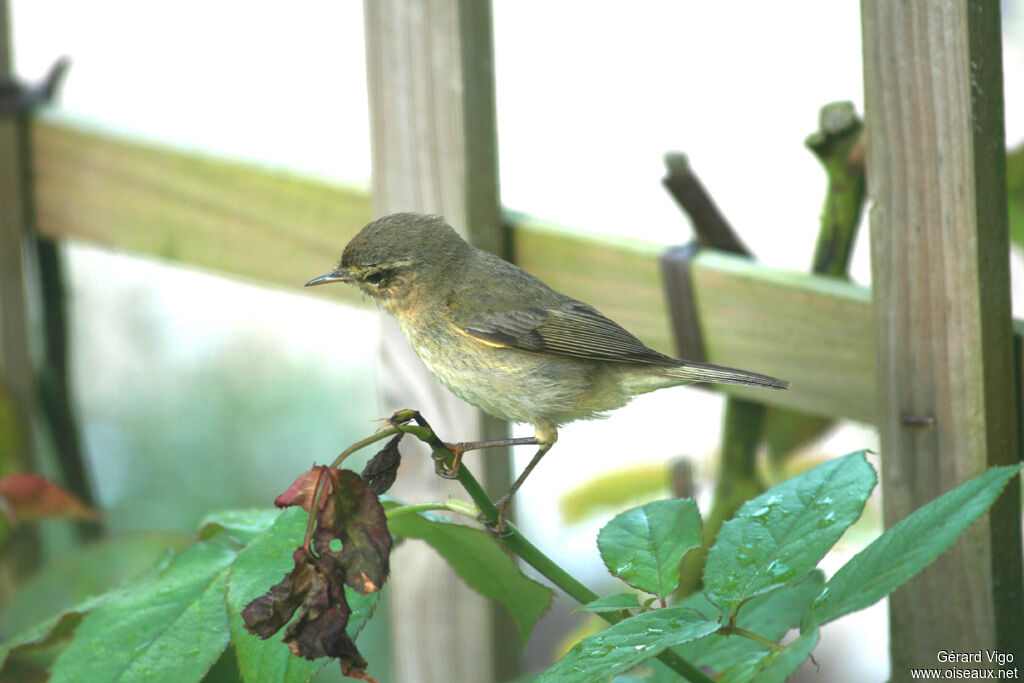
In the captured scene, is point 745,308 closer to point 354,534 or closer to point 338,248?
point 338,248

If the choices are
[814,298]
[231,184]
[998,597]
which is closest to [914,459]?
[998,597]

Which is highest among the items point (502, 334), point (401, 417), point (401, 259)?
point (401, 259)

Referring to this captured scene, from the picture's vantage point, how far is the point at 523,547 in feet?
4.41

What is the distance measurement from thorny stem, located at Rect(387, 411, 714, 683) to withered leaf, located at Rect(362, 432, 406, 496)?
0.12 ft

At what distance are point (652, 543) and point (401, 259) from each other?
0.93 metres

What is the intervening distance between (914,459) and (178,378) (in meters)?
Result: 4.27

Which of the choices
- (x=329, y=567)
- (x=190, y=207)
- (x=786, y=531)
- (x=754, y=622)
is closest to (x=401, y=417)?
(x=329, y=567)

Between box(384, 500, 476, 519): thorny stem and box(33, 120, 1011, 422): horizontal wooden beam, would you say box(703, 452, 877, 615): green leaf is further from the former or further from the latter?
box(33, 120, 1011, 422): horizontal wooden beam

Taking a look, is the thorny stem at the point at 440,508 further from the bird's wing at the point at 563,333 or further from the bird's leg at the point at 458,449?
the bird's wing at the point at 563,333

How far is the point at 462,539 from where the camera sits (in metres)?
1.50

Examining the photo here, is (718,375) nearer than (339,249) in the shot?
Yes

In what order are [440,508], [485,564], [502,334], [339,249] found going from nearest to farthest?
[440,508] → [485,564] → [502,334] → [339,249]

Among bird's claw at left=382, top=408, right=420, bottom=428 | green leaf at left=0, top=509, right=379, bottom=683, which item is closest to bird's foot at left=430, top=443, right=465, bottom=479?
bird's claw at left=382, top=408, right=420, bottom=428

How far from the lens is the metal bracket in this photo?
10.1 feet
